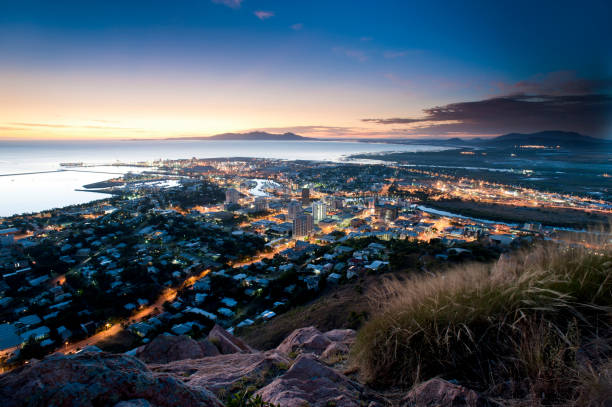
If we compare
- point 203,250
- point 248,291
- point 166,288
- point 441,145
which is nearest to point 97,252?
point 203,250

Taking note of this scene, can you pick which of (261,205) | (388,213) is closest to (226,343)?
(388,213)

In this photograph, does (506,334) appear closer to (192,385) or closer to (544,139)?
(192,385)

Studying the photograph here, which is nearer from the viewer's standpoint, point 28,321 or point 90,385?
point 90,385

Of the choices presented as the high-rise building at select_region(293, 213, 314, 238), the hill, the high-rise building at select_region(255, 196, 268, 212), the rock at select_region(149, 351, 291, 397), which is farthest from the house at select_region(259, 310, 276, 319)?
the hill

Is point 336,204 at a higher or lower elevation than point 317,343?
lower

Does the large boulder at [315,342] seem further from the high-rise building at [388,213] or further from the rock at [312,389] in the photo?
the high-rise building at [388,213]

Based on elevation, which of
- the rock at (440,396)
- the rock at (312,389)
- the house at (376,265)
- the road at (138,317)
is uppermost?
the rock at (440,396)

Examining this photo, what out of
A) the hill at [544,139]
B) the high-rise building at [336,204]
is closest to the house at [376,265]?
the high-rise building at [336,204]
